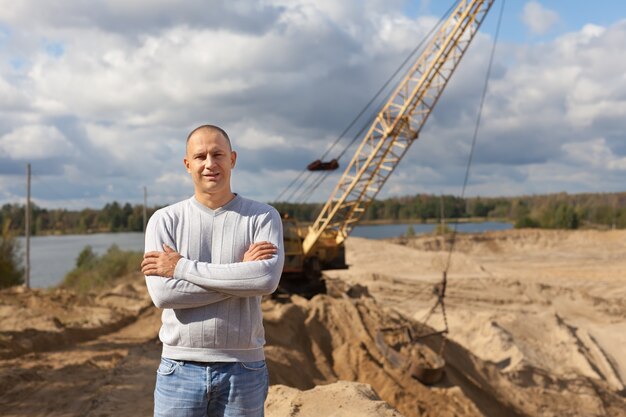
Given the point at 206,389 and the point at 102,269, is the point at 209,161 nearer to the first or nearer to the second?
the point at 206,389

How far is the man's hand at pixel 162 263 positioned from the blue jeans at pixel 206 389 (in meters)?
0.39

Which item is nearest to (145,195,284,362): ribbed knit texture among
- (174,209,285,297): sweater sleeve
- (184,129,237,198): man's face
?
(174,209,285,297): sweater sleeve

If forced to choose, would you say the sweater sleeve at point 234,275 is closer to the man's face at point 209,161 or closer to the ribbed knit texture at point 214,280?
the ribbed knit texture at point 214,280

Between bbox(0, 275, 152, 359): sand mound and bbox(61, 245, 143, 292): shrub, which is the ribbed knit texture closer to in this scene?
bbox(0, 275, 152, 359): sand mound

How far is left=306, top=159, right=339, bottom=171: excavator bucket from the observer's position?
2097 cm

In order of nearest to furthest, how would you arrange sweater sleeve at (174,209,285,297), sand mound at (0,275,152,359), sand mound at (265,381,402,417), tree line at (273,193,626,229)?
1. sweater sleeve at (174,209,285,297)
2. sand mound at (265,381,402,417)
3. sand mound at (0,275,152,359)
4. tree line at (273,193,626,229)

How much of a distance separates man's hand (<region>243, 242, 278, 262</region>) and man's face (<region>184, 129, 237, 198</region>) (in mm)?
292

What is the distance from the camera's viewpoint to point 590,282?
32156mm

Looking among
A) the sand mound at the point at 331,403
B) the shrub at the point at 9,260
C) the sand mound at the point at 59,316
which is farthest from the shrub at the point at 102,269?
the sand mound at the point at 331,403

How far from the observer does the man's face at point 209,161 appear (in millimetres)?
2889

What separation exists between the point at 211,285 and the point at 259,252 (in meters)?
0.27

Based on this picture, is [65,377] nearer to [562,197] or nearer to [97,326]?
[97,326]

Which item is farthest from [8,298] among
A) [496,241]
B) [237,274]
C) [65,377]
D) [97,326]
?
[496,241]

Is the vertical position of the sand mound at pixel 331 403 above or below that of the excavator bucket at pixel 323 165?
below
